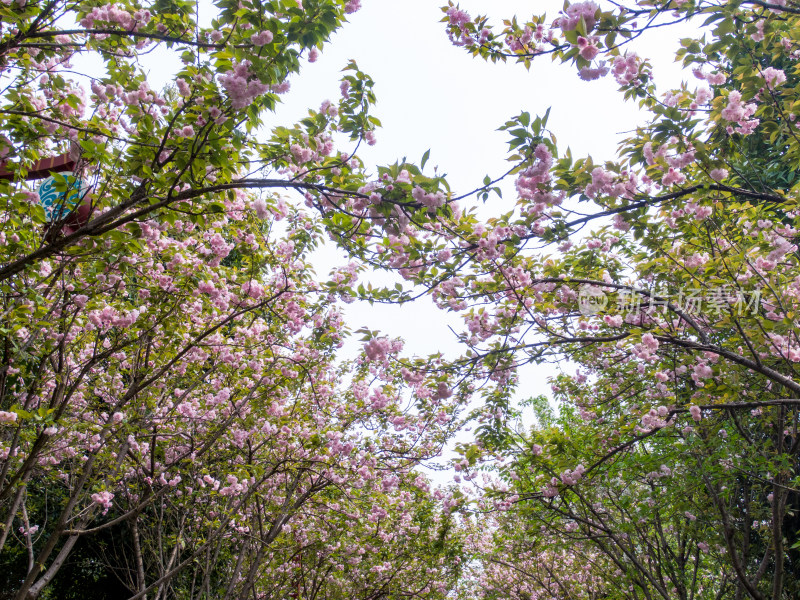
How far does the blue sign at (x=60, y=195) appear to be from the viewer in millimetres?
3059

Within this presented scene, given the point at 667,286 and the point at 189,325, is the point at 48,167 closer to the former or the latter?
the point at 189,325

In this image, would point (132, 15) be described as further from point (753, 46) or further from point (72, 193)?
point (753, 46)

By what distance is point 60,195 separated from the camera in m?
3.36

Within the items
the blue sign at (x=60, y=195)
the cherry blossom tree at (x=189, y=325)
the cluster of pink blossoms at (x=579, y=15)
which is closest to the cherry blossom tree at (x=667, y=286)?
the cluster of pink blossoms at (x=579, y=15)

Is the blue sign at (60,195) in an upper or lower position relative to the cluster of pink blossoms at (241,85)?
lower

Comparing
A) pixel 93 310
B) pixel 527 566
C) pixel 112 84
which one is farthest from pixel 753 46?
pixel 527 566

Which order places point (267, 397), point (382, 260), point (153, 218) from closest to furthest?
1. point (153, 218)
2. point (382, 260)
3. point (267, 397)

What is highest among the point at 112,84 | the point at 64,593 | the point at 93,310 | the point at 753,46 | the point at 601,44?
the point at 753,46

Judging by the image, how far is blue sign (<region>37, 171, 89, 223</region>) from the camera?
3.06 m

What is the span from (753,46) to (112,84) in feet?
13.8

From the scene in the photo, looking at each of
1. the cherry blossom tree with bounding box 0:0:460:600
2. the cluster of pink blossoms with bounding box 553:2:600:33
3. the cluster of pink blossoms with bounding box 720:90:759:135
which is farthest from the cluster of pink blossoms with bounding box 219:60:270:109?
the cluster of pink blossoms with bounding box 720:90:759:135

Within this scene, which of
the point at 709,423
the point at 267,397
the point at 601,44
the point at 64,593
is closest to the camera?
the point at 601,44

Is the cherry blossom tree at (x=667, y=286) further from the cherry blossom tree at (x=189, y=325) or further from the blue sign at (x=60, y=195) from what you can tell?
the blue sign at (x=60, y=195)

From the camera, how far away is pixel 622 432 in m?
5.14
